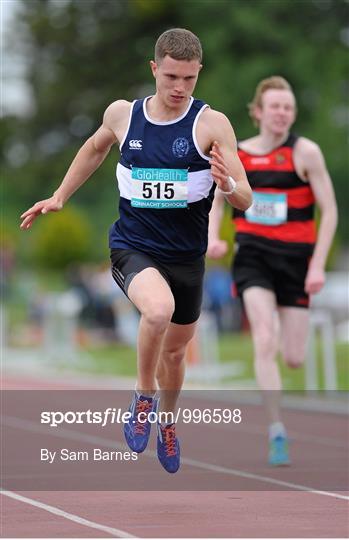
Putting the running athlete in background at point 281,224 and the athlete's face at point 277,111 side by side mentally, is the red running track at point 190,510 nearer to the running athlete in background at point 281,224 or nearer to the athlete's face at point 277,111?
the running athlete in background at point 281,224

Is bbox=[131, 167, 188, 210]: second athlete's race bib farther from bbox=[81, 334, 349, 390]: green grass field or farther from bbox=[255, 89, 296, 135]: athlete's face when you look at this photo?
bbox=[81, 334, 349, 390]: green grass field

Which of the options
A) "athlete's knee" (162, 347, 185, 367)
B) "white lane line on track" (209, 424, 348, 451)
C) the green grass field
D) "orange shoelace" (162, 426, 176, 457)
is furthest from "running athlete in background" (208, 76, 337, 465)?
the green grass field

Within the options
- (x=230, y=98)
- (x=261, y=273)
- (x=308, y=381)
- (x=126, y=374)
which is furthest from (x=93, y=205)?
(x=261, y=273)

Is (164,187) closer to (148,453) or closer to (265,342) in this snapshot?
(265,342)

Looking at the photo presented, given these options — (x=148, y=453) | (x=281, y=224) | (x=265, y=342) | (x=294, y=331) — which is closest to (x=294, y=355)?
(x=294, y=331)

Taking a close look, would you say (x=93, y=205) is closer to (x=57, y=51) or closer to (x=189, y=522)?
(x=57, y=51)

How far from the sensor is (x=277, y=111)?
411 inches

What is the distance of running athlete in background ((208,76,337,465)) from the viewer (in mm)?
10344

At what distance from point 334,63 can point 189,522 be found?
175ft

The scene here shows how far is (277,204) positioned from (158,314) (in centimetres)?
291

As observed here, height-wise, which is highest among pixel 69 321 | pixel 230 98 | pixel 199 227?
pixel 230 98

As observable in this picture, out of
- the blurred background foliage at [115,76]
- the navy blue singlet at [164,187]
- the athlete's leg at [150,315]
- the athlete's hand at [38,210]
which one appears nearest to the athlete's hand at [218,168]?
the navy blue singlet at [164,187]

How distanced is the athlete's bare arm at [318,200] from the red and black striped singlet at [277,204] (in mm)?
89

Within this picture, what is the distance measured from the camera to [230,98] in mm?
58188
